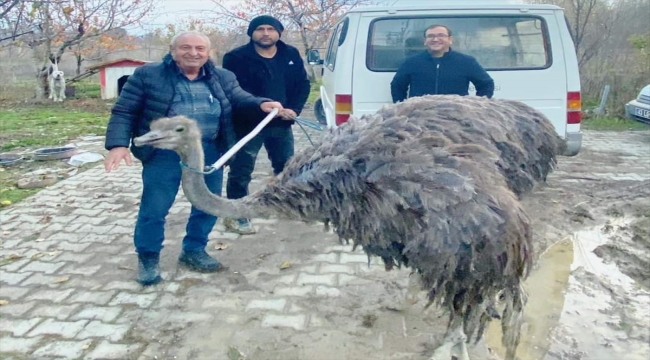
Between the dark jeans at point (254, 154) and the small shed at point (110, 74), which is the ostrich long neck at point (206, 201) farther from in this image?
the small shed at point (110, 74)

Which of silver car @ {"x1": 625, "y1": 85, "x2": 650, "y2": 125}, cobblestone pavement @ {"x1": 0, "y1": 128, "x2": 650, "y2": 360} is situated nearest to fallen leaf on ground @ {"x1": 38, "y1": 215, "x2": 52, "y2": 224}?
cobblestone pavement @ {"x1": 0, "y1": 128, "x2": 650, "y2": 360}

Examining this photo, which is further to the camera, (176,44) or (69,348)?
(176,44)

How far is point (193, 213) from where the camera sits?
13.9ft

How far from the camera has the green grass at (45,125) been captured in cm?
912

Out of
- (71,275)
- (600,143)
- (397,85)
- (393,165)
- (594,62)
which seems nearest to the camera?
(393,165)

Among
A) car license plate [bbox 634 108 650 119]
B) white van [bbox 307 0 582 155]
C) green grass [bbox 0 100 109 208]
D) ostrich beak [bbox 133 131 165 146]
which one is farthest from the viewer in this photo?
car license plate [bbox 634 108 650 119]

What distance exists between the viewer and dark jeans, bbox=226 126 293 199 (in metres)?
4.74

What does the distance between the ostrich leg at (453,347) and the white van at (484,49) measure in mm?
2426

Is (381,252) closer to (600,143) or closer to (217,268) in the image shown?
(217,268)

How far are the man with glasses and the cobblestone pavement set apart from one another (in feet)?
4.43

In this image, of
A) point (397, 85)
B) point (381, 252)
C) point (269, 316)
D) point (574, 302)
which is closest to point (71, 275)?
point (269, 316)

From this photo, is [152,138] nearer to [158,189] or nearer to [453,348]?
[158,189]

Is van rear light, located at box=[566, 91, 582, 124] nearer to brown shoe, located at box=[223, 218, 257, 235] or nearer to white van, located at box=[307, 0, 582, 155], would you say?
white van, located at box=[307, 0, 582, 155]

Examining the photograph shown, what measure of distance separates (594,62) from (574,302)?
1062 cm
